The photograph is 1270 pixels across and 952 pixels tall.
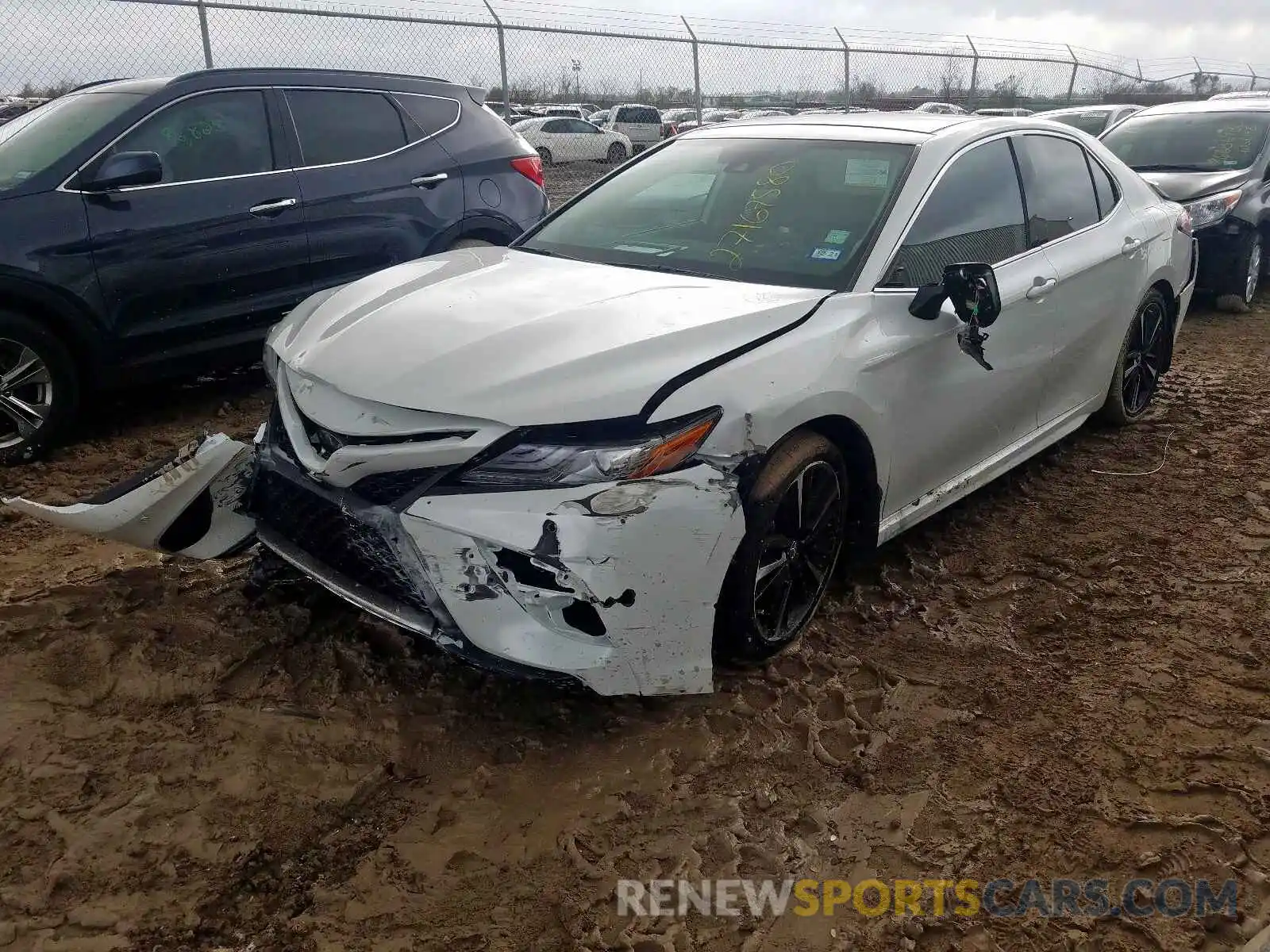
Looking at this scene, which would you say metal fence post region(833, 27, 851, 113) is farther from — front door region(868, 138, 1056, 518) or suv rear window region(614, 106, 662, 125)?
front door region(868, 138, 1056, 518)

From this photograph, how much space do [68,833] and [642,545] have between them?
148 cm

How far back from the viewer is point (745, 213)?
11.5 ft

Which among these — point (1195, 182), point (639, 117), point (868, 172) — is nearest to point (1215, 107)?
point (1195, 182)

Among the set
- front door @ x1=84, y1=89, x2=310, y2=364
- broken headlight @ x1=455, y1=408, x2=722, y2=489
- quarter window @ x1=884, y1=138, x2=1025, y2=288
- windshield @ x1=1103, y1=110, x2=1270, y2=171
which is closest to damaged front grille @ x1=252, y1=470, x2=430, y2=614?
broken headlight @ x1=455, y1=408, x2=722, y2=489

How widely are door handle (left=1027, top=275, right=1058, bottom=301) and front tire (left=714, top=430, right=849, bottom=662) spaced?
4.27ft

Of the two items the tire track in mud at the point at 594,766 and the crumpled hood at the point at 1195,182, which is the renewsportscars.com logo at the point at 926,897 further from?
the crumpled hood at the point at 1195,182

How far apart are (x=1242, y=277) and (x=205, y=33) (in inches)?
353

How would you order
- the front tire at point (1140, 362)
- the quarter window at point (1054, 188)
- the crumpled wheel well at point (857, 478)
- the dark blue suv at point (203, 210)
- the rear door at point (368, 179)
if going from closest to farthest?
the crumpled wheel well at point (857, 478)
the quarter window at point (1054, 188)
the dark blue suv at point (203, 210)
the front tire at point (1140, 362)
the rear door at point (368, 179)

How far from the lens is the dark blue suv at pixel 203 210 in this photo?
14.3ft

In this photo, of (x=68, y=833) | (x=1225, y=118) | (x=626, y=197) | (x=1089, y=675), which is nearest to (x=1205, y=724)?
(x=1089, y=675)

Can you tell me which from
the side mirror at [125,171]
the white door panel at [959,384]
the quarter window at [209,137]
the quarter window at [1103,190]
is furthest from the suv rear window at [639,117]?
the white door panel at [959,384]

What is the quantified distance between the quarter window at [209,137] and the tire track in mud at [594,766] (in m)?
2.04

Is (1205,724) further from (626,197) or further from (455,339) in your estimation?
(626,197)

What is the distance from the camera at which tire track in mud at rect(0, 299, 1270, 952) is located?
7.01 feet
